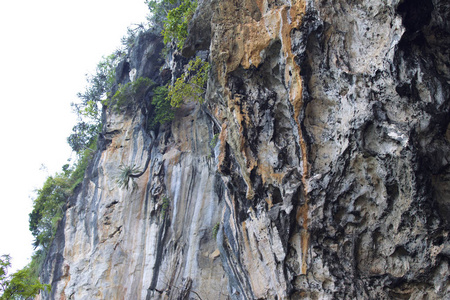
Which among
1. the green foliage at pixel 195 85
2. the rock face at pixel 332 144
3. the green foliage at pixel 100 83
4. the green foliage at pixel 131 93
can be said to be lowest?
the rock face at pixel 332 144

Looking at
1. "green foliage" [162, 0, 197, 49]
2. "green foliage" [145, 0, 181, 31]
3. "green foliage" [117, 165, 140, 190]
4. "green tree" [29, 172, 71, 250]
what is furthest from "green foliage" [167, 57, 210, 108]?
"green tree" [29, 172, 71, 250]

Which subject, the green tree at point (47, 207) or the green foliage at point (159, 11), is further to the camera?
the green tree at point (47, 207)

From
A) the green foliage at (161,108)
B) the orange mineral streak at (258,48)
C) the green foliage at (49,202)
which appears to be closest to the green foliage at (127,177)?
the green foliage at (161,108)

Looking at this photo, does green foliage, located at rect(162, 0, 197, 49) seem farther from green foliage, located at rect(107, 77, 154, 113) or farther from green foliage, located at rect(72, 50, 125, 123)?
green foliage, located at rect(72, 50, 125, 123)

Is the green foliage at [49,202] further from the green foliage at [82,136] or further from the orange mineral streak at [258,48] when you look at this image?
the orange mineral streak at [258,48]

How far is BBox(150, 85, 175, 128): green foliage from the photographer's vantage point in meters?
17.7

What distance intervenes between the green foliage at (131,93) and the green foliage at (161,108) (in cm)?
87

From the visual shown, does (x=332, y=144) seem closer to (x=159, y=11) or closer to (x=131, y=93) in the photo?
(x=131, y=93)

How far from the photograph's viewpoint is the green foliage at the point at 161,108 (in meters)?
Result: 17.7

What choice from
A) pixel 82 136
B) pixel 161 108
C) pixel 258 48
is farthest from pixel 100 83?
pixel 258 48

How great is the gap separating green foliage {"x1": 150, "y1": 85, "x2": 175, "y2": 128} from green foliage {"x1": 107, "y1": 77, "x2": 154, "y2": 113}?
0.87 meters

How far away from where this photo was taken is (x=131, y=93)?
19266mm

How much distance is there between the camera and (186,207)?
15484 millimetres

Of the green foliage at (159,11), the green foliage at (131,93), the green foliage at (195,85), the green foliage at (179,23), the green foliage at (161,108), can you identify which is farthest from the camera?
the green foliage at (159,11)
